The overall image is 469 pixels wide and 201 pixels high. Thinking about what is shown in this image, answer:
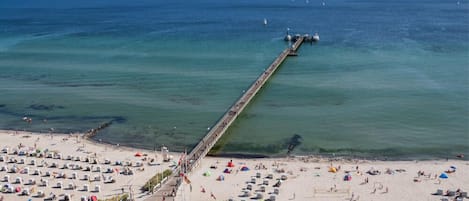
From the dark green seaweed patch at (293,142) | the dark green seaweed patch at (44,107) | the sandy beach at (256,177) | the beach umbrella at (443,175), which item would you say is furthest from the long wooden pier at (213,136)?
the dark green seaweed patch at (44,107)

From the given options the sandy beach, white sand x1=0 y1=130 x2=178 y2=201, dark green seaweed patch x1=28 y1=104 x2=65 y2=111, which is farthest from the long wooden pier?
dark green seaweed patch x1=28 y1=104 x2=65 y2=111

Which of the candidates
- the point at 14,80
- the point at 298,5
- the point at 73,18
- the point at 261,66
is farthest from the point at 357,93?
the point at 298,5

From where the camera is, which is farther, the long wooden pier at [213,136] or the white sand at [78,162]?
the white sand at [78,162]

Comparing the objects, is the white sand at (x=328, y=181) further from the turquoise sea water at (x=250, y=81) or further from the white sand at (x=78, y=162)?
the white sand at (x=78, y=162)

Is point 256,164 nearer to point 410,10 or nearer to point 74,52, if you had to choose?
point 74,52

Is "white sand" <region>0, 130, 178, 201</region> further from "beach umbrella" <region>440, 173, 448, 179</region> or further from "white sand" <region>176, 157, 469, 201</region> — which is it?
"beach umbrella" <region>440, 173, 448, 179</region>

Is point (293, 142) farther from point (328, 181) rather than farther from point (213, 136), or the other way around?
point (328, 181)

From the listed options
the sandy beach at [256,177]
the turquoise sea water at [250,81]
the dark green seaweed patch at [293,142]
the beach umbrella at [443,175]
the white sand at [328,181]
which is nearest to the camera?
the white sand at [328,181]
